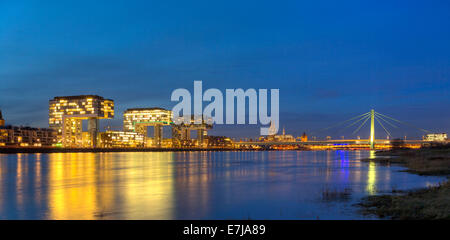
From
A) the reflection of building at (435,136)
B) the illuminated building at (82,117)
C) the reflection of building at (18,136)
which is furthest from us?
the illuminated building at (82,117)

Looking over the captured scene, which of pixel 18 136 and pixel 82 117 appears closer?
pixel 18 136

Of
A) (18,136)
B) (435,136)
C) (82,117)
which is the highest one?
(82,117)

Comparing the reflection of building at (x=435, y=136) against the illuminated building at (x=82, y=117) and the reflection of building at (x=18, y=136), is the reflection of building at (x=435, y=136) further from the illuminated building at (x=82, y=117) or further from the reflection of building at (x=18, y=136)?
the reflection of building at (x=18, y=136)

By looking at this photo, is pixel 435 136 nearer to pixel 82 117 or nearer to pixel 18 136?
pixel 82 117

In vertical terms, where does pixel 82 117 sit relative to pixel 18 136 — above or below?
above

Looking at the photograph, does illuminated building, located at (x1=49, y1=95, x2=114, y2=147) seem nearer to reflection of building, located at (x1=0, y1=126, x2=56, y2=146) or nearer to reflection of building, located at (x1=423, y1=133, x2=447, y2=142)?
reflection of building, located at (x1=0, y1=126, x2=56, y2=146)

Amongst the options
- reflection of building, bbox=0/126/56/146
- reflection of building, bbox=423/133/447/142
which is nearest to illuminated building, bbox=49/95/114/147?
reflection of building, bbox=0/126/56/146

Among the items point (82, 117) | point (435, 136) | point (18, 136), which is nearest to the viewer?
point (435, 136)

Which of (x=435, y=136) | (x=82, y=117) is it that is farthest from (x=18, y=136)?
(x=435, y=136)

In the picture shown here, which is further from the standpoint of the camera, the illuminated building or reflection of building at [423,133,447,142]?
the illuminated building

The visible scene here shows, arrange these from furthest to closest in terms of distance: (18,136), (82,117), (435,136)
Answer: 1. (82,117)
2. (18,136)
3. (435,136)

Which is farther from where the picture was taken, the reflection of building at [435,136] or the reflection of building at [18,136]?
the reflection of building at [18,136]

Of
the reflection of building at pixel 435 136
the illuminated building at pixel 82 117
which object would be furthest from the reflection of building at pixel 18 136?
the reflection of building at pixel 435 136
